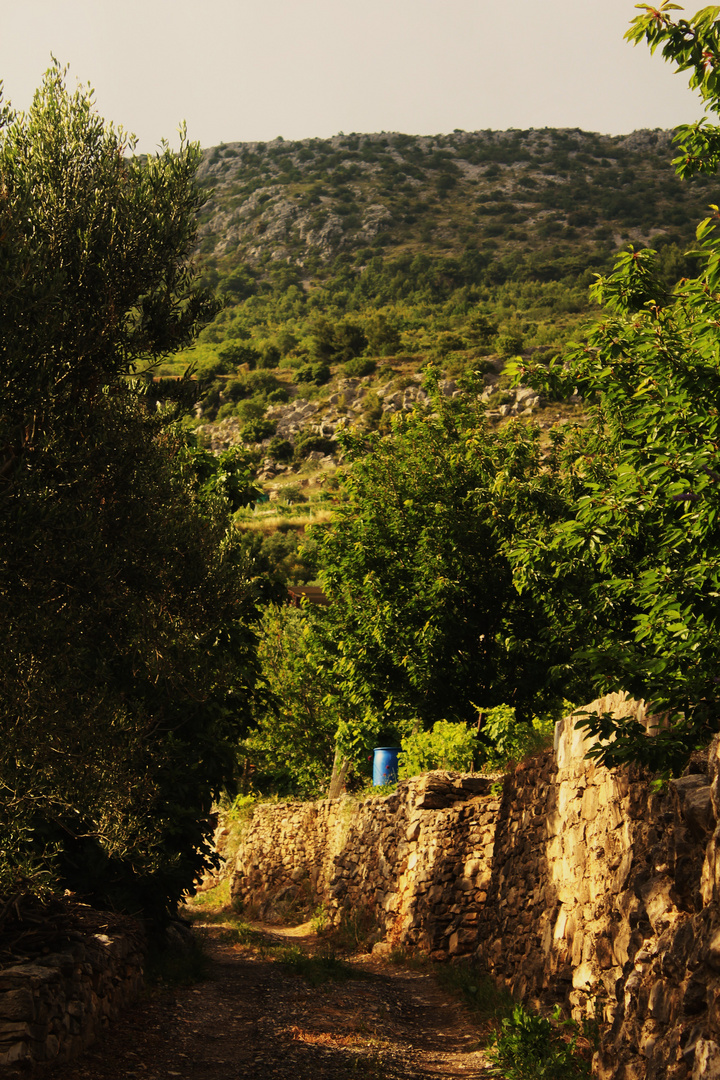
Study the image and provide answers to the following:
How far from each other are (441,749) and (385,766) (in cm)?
284

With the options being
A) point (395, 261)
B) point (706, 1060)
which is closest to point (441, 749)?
point (706, 1060)

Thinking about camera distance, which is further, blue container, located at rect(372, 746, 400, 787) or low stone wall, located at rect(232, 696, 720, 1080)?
blue container, located at rect(372, 746, 400, 787)

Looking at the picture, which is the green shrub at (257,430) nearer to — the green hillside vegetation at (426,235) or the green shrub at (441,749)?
the green hillside vegetation at (426,235)

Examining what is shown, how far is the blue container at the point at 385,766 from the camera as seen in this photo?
18.4 m

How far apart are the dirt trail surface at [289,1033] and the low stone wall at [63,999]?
0.66ft

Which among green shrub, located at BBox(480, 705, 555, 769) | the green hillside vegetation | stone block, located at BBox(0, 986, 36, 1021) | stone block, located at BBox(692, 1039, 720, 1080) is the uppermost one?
the green hillside vegetation

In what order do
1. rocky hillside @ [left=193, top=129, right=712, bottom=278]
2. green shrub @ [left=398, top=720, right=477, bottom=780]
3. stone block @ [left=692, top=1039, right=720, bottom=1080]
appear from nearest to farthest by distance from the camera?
stone block @ [left=692, top=1039, right=720, bottom=1080]
green shrub @ [left=398, top=720, right=477, bottom=780]
rocky hillside @ [left=193, top=129, right=712, bottom=278]

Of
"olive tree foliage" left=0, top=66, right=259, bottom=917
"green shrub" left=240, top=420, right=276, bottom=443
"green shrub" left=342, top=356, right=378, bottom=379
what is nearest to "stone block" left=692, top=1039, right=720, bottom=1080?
"olive tree foliage" left=0, top=66, right=259, bottom=917

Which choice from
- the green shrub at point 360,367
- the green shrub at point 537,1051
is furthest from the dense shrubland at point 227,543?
the green shrub at point 360,367

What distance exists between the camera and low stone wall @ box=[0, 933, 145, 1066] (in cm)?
665

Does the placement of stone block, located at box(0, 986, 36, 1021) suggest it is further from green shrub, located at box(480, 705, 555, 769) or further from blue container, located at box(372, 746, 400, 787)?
blue container, located at box(372, 746, 400, 787)

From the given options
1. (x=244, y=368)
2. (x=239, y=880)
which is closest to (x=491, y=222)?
(x=244, y=368)

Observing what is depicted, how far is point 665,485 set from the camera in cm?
663

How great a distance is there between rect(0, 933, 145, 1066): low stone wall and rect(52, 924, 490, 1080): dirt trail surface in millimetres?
200
